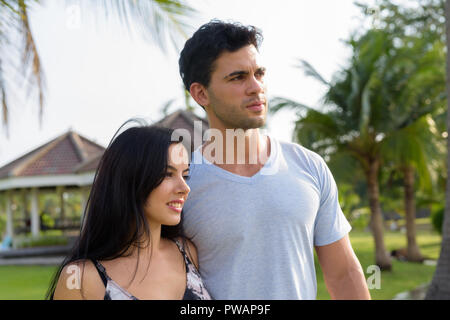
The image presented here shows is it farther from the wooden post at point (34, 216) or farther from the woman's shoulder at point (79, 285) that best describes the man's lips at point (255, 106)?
the wooden post at point (34, 216)

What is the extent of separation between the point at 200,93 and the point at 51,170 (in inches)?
670

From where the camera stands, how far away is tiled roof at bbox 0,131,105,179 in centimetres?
1809

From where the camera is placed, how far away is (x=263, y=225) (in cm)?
200

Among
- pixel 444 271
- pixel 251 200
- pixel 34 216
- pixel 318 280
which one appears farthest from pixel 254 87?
pixel 34 216

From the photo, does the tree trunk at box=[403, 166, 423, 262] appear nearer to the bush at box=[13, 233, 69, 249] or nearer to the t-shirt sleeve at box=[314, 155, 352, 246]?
the bush at box=[13, 233, 69, 249]

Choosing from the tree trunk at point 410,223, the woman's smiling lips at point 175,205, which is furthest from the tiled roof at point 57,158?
the woman's smiling lips at point 175,205

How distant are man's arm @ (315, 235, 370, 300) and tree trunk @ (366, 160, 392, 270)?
12.0 m

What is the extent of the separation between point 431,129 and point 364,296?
11.9 m

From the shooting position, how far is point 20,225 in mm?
21766

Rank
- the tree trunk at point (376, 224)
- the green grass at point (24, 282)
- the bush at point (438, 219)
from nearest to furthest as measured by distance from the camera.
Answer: the green grass at point (24, 282) < the tree trunk at point (376, 224) < the bush at point (438, 219)

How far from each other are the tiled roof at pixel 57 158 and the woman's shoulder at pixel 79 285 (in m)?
15.9

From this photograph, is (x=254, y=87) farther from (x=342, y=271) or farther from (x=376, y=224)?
(x=376, y=224)

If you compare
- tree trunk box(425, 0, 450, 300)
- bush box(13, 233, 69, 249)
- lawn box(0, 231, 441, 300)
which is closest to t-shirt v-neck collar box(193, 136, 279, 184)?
tree trunk box(425, 0, 450, 300)

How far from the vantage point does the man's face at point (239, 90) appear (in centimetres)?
209
